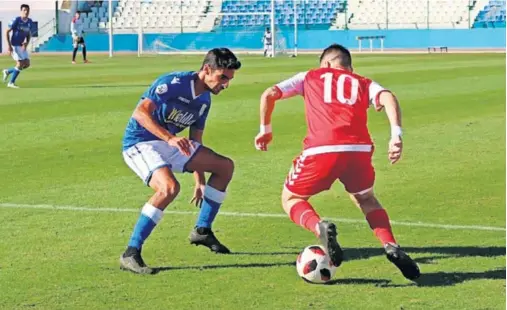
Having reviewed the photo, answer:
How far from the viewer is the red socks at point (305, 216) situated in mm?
7356

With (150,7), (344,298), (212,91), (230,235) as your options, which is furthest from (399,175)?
(150,7)

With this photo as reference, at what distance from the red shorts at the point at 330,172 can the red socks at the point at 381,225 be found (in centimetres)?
18

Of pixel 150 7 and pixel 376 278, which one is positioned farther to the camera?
pixel 150 7

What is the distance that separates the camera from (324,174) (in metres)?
7.36

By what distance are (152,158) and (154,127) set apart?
40 centimetres

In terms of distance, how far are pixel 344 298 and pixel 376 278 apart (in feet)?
1.99

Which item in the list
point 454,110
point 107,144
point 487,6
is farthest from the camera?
point 487,6

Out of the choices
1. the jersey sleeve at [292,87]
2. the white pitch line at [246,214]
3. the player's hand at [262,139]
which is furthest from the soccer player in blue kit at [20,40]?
the jersey sleeve at [292,87]

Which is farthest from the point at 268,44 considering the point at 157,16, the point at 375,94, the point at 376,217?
the point at 375,94

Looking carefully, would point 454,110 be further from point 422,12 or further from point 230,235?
point 422,12

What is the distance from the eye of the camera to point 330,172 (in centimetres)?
734

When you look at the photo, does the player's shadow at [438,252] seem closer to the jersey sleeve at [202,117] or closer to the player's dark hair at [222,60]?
the jersey sleeve at [202,117]

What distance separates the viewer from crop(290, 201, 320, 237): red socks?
7.36 metres

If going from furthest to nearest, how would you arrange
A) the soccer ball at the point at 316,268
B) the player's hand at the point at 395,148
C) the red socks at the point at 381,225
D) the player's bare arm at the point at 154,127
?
1. the player's bare arm at the point at 154,127
2. the red socks at the point at 381,225
3. the soccer ball at the point at 316,268
4. the player's hand at the point at 395,148
